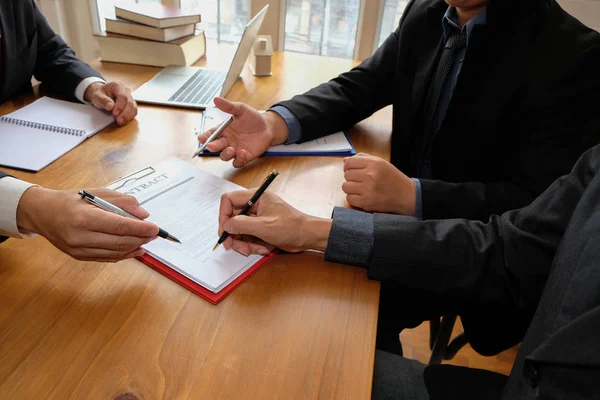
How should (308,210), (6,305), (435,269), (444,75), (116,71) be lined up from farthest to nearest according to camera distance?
(116,71) < (444,75) < (308,210) < (435,269) < (6,305)

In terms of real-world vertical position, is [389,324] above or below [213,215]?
below

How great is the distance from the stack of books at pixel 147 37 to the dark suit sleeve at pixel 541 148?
3.44 feet

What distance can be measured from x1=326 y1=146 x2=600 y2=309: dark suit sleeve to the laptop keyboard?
787mm

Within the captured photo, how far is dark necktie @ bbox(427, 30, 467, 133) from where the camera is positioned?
1.09m

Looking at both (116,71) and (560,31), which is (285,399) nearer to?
(560,31)

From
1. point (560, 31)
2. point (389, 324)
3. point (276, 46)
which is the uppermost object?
point (560, 31)

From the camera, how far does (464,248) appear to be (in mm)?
749

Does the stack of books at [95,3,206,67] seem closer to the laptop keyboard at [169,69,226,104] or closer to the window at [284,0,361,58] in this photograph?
the laptop keyboard at [169,69,226,104]

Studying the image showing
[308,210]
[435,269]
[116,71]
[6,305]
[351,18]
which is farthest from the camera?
[351,18]

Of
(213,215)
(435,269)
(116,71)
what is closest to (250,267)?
(213,215)

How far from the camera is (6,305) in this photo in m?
0.61

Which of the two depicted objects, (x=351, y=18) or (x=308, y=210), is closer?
(x=308, y=210)

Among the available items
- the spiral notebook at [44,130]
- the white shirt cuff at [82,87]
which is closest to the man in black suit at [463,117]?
the spiral notebook at [44,130]

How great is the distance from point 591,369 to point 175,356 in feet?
1.61
